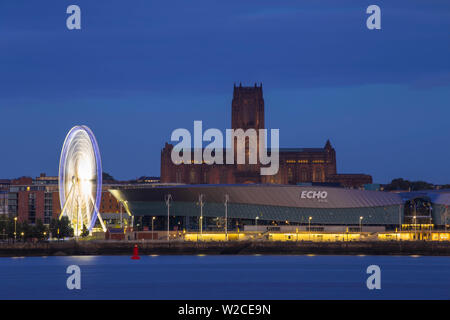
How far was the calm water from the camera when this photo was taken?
299 feet

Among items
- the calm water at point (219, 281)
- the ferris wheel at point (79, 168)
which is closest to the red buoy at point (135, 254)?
the calm water at point (219, 281)

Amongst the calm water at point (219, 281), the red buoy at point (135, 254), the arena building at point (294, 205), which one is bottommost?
the calm water at point (219, 281)

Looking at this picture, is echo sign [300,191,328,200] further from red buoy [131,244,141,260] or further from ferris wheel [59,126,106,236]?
ferris wheel [59,126,106,236]

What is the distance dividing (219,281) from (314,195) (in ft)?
239

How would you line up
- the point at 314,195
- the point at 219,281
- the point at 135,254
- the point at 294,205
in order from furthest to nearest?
the point at 294,205, the point at 314,195, the point at 135,254, the point at 219,281

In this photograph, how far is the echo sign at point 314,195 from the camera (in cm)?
17412

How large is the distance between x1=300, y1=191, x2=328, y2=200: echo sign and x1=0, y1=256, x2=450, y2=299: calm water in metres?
42.2

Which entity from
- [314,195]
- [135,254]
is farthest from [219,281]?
[314,195]

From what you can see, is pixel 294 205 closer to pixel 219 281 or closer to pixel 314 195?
pixel 314 195

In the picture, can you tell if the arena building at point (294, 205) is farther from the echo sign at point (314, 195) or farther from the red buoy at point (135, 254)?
the red buoy at point (135, 254)

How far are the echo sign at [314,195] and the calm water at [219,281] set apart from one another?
4220cm

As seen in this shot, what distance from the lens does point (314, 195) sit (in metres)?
174
